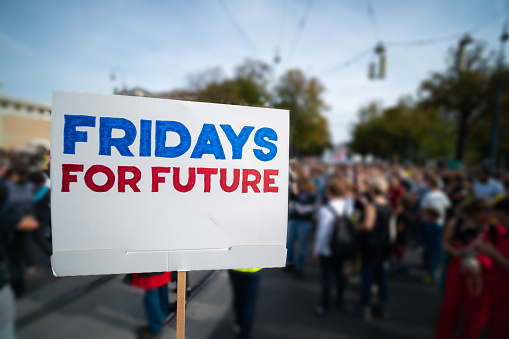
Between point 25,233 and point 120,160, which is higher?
point 120,160

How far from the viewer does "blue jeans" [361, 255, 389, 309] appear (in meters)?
3.23

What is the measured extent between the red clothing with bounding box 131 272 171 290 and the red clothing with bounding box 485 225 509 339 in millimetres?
2567

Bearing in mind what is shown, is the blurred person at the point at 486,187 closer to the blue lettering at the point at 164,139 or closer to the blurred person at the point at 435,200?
the blurred person at the point at 435,200

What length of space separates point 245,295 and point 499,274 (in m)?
2.10

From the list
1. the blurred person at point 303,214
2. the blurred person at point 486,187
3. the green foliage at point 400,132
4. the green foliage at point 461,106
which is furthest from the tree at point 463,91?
the blurred person at point 303,214

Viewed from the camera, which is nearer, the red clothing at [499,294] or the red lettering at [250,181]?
the red lettering at [250,181]

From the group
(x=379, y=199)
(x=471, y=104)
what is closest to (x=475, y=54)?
(x=471, y=104)

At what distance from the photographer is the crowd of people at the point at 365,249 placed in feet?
7.05

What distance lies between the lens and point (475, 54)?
586 inches

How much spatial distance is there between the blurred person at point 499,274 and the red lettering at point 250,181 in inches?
88.9

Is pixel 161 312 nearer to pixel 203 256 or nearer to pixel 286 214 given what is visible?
pixel 203 256

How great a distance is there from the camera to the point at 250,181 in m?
1.07

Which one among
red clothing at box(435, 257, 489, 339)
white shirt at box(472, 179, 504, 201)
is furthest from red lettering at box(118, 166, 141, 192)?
white shirt at box(472, 179, 504, 201)

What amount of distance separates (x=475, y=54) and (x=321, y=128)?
29.6ft
